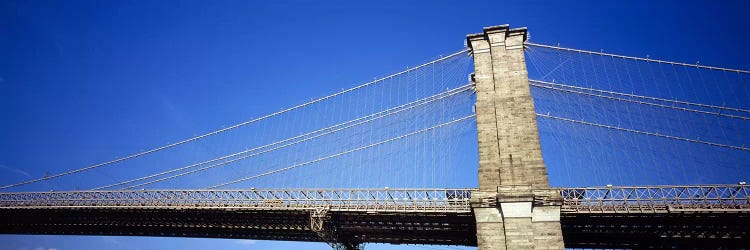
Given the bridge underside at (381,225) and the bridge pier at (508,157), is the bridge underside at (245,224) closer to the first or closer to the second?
the bridge underside at (381,225)

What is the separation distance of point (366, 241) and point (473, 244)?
664cm

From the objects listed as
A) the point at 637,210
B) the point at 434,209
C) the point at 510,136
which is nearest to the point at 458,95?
the point at 510,136

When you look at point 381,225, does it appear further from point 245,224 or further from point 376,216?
point 245,224

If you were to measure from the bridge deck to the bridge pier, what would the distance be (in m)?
2.16

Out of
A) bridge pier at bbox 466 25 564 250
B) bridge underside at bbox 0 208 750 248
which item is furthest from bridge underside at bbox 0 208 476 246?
bridge pier at bbox 466 25 564 250

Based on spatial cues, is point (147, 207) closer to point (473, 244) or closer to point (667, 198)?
point (473, 244)

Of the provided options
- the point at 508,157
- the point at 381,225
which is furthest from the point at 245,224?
the point at 508,157

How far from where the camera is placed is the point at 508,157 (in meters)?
20.1

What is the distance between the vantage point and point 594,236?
23.1 meters

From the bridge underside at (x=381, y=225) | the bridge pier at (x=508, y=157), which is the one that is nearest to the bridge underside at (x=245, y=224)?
the bridge underside at (x=381, y=225)

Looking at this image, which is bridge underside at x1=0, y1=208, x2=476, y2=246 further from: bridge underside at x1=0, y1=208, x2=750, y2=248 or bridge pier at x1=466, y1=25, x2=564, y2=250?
bridge pier at x1=466, y1=25, x2=564, y2=250

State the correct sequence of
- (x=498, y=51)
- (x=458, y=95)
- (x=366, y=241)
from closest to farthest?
(x=498, y=51) → (x=458, y=95) → (x=366, y=241)

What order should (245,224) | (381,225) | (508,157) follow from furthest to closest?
(245,224), (381,225), (508,157)

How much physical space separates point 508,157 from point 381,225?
8.36 meters
